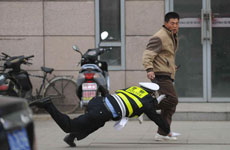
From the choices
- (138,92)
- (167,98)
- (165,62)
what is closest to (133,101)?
(138,92)

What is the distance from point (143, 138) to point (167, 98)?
2.71 feet

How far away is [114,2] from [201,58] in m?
2.08

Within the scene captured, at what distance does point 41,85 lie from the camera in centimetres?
1176

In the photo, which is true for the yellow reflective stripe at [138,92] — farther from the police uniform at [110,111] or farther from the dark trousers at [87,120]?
the dark trousers at [87,120]

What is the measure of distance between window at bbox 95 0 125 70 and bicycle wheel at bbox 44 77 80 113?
955 millimetres

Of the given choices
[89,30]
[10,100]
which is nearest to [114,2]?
[89,30]

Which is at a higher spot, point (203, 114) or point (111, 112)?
point (111, 112)

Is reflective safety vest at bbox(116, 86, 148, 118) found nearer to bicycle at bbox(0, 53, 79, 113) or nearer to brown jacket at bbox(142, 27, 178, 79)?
brown jacket at bbox(142, 27, 178, 79)

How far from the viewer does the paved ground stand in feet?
26.3

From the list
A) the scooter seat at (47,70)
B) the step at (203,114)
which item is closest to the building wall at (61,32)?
the scooter seat at (47,70)

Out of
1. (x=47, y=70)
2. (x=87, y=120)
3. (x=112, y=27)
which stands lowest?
(x=87, y=120)

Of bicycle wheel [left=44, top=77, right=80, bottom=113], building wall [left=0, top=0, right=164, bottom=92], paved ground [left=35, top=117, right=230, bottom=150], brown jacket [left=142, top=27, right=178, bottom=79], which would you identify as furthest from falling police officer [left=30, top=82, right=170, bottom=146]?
building wall [left=0, top=0, right=164, bottom=92]

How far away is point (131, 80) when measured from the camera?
1202 cm

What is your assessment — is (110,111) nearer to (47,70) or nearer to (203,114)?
(203,114)
